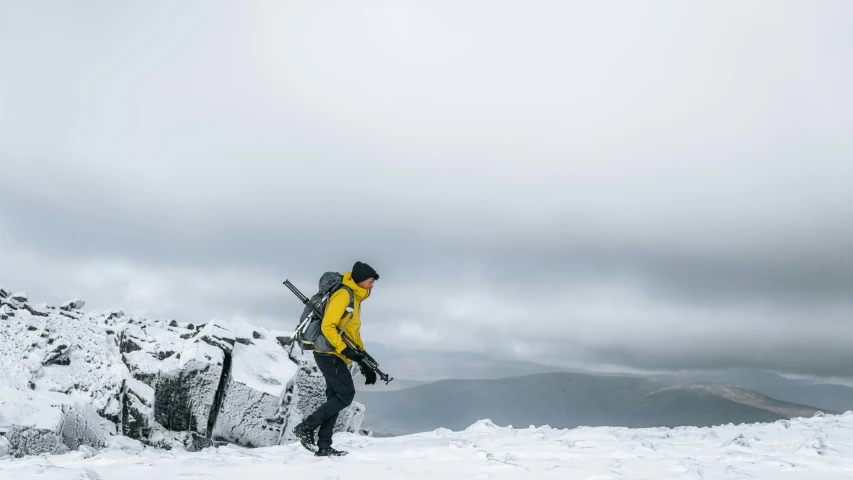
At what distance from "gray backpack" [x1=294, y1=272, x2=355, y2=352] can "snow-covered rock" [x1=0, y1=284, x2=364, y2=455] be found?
15.9 feet

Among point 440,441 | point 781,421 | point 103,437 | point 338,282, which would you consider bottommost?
point 103,437

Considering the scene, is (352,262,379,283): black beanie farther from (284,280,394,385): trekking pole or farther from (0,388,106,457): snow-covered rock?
(0,388,106,457): snow-covered rock

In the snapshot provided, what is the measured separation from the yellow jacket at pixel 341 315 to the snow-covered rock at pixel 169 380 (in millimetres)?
5421

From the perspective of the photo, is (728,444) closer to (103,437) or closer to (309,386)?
(309,386)

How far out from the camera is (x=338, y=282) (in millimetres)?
10375

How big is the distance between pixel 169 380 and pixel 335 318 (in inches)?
299

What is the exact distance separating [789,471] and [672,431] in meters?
6.53

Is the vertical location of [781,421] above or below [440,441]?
above

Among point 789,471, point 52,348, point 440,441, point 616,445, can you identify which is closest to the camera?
point 789,471

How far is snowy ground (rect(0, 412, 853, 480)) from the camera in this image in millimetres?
7785

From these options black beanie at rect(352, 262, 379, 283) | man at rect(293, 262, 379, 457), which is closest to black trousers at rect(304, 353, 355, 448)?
man at rect(293, 262, 379, 457)

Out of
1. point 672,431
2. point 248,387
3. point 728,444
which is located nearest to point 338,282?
point 248,387

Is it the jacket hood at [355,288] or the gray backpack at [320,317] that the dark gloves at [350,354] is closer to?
the gray backpack at [320,317]

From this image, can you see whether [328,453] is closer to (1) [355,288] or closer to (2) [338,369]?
(2) [338,369]
